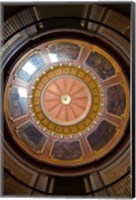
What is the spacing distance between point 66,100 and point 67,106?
22 centimetres

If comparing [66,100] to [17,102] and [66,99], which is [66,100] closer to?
[66,99]

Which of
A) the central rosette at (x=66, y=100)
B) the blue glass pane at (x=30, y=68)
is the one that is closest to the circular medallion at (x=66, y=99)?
the central rosette at (x=66, y=100)

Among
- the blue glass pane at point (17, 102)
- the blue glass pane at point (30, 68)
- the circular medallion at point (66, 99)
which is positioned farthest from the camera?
the circular medallion at point (66, 99)

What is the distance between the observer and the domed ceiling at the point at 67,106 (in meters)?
11.2

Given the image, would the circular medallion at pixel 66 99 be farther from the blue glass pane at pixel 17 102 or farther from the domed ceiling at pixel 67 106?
the blue glass pane at pixel 17 102

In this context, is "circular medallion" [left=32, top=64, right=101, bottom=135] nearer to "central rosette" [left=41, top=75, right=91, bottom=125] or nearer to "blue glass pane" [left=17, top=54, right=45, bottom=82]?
"central rosette" [left=41, top=75, right=91, bottom=125]

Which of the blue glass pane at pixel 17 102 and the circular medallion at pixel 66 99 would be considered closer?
the blue glass pane at pixel 17 102

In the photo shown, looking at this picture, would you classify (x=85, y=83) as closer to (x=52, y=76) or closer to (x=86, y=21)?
(x=52, y=76)

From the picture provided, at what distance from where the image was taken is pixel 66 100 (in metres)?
14.0

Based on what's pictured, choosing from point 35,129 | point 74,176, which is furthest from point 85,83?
point 74,176

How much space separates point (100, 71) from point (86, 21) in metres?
4.69

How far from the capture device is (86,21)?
7.49 m

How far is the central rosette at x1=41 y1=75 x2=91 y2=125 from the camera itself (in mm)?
13352

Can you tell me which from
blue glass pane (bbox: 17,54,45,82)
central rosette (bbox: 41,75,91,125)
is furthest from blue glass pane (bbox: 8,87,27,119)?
central rosette (bbox: 41,75,91,125)
